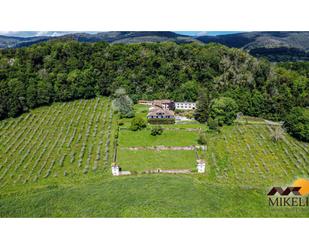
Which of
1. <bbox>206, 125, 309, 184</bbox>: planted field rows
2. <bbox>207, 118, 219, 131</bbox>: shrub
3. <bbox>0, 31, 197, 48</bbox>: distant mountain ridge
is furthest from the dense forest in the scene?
<bbox>206, 125, 309, 184</bbox>: planted field rows

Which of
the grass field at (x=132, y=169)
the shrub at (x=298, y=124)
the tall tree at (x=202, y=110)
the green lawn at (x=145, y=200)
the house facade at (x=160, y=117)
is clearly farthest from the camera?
the tall tree at (x=202, y=110)

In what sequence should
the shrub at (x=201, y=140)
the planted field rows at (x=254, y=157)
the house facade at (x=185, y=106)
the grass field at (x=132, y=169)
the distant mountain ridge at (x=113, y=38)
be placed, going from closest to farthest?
the grass field at (x=132, y=169)
the planted field rows at (x=254, y=157)
the shrub at (x=201, y=140)
the house facade at (x=185, y=106)
the distant mountain ridge at (x=113, y=38)

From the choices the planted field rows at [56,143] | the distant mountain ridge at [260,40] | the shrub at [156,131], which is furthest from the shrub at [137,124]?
the distant mountain ridge at [260,40]

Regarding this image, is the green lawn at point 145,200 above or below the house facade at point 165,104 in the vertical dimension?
below

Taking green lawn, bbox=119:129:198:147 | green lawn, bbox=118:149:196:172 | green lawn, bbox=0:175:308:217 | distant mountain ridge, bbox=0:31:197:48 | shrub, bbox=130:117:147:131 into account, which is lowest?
green lawn, bbox=0:175:308:217

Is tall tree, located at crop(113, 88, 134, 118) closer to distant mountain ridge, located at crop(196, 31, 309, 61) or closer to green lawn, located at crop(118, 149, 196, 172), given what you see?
green lawn, located at crop(118, 149, 196, 172)

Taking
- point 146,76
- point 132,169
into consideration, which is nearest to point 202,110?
point 146,76

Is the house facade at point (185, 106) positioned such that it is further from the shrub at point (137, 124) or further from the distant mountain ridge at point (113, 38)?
the distant mountain ridge at point (113, 38)
